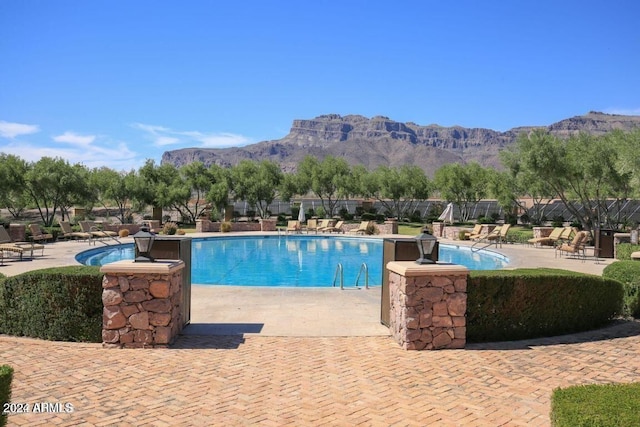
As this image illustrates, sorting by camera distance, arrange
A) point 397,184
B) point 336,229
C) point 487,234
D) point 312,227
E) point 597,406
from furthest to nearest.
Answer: point 397,184 → point 312,227 → point 336,229 → point 487,234 → point 597,406

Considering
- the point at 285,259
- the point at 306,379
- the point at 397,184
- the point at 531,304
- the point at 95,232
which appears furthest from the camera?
the point at 397,184

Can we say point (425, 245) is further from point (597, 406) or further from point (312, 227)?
point (312, 227)

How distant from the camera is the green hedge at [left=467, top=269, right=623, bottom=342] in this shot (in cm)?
639

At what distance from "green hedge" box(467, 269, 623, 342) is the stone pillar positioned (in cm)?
32

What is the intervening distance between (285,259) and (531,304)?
13.1 m

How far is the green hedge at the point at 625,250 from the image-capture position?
50.8 feet

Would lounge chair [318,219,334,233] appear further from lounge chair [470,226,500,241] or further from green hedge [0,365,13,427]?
green hedge [0,365,13,427]

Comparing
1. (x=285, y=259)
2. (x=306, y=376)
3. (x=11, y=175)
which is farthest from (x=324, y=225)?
(x=306, y=376)

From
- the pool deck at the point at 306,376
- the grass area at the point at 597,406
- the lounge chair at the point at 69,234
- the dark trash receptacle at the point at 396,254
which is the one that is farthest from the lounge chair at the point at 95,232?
the grass area at the point at 597,406

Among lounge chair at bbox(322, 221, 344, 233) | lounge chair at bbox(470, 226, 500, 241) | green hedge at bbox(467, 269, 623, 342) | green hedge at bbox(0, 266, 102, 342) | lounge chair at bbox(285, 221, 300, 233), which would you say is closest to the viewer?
green hedge at bbox(0, 266, 102, 342)

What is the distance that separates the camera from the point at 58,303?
6.16 m

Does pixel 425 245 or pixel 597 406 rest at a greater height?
pixel 425 245

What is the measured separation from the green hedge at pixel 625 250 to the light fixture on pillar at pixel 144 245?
14.9 metres

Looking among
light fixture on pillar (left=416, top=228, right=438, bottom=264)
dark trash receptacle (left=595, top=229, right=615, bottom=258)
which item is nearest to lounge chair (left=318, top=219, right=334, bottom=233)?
dark trash receptacle (left=595, top=229, right=615, bottom=258)
